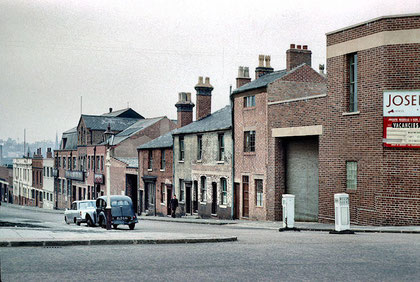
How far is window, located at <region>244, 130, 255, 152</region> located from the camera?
3453 cm

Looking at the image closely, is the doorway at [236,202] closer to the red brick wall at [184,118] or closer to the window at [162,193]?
the window at [162,193]

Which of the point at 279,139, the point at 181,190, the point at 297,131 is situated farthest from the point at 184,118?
the point at 297,131

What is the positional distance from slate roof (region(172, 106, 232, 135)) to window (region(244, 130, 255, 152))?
2.14 m

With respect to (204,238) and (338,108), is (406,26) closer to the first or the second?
(338,108)

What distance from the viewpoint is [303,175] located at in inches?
1195

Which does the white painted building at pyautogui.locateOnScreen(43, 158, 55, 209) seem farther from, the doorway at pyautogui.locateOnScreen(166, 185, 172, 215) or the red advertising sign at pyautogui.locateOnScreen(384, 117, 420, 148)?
the red advertising sign at pyautogui.locateOnScreen(384, 117, 420, 148)

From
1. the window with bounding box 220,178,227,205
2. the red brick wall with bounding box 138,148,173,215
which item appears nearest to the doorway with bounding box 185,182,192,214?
Answer: the red brick wall with bounding box 138,148,173,215

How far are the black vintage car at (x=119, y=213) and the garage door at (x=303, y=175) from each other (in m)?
9.29

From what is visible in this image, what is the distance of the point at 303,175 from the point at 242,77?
1262 centimetres

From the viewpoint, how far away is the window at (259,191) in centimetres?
3341

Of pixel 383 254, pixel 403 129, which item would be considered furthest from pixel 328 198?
pixel 383 254

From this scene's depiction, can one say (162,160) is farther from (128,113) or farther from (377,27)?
(128,113)

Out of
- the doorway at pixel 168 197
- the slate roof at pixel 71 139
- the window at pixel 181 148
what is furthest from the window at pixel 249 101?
the slate roof at pixel 71 139

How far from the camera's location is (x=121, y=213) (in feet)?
89.6
